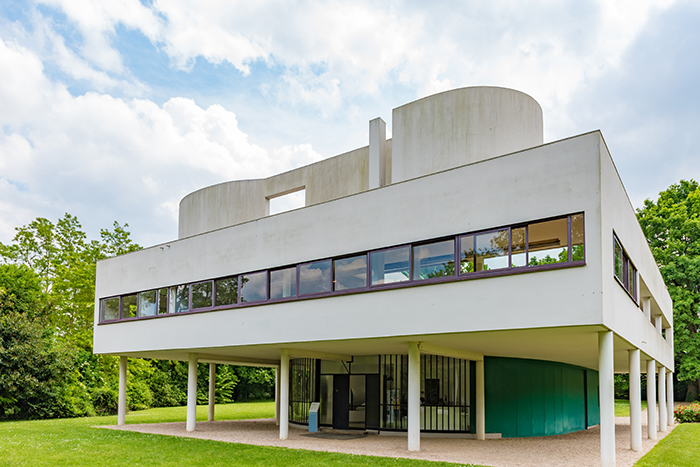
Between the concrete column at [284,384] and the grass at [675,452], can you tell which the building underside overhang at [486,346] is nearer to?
the concrete column at [284,384]

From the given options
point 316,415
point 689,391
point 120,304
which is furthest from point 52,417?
point 689,391

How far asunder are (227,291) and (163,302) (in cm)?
362

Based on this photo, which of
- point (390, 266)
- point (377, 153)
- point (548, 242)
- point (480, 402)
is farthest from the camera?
point (377, 153)

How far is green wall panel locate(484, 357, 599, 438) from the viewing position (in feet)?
60.9

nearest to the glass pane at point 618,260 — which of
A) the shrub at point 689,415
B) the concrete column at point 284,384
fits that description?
the concrete column at point 284,384

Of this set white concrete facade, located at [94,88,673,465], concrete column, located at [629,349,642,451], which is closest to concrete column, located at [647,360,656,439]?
Result: white concrete facade, located at [94,88,673,465]

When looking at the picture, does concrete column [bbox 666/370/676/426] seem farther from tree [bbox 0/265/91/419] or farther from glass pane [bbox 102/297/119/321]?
tree [bbox 0/265/91/419]

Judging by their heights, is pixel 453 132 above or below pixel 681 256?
above

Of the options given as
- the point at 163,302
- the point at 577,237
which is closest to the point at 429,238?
the point at 577,237

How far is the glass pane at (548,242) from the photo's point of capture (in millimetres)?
11531

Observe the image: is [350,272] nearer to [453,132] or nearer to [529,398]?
[453,132]

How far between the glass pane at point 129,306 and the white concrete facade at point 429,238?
0.41 m

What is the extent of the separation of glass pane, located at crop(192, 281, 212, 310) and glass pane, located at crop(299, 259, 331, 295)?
431 cm

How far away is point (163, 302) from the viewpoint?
2067cm
